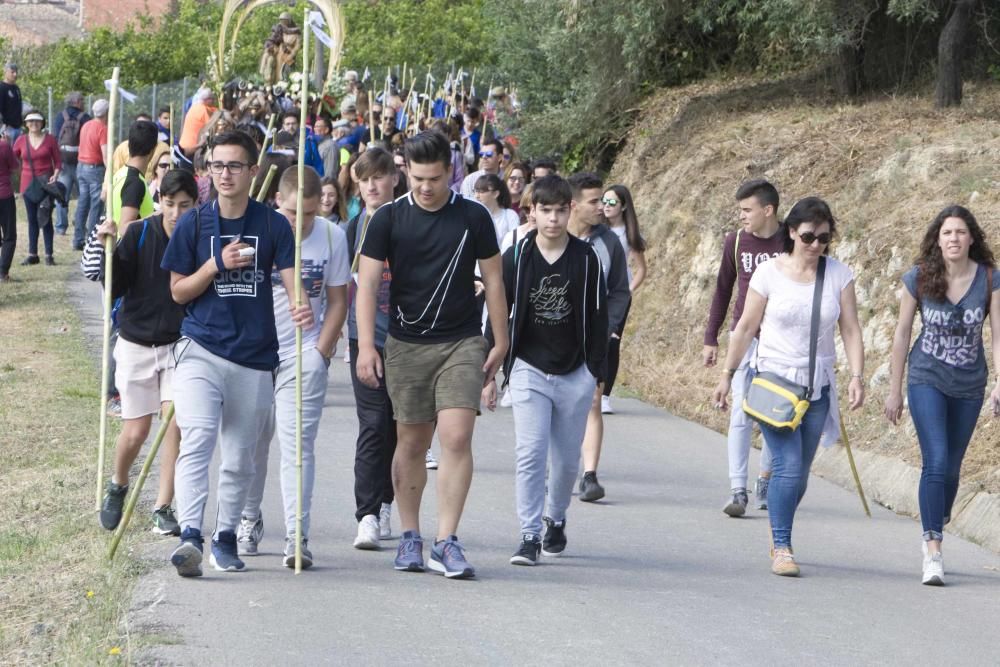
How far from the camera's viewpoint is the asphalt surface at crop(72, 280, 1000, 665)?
A: 600 centimetres

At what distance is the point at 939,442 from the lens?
303 inches

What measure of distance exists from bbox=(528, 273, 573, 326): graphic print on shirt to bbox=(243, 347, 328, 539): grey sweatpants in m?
1.02

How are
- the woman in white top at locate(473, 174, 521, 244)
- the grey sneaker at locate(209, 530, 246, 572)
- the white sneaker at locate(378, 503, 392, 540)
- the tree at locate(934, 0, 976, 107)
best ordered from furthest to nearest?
the tree at locate(934, 0, 976, 107)
the woman in white top at locate(473, 174, 521, 244)
the white sneaker at locate(378, 503, 392, 540)
the grey sneaker at locate(209, 530, 246, 572)

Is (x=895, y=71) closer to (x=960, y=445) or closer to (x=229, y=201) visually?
(x=960, y=445)

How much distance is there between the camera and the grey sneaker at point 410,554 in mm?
7172

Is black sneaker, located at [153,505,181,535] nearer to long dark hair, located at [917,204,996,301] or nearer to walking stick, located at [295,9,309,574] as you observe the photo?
walking stick, located at [295,9,309,574]

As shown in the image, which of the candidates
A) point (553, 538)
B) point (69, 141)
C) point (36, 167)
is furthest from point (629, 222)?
point (69, 141)

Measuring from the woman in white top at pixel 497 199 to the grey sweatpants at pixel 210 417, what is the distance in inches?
185

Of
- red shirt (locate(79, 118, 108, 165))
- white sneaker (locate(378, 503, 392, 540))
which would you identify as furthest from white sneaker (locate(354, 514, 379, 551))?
red shirt (locate(79, 118, 108, 165))

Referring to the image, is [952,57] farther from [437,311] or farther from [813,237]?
[437,311]

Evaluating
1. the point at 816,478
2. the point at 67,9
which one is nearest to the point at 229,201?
the point at 816,478

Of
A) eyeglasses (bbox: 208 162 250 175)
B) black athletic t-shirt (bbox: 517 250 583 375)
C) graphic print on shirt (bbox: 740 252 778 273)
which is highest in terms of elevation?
eyeglasses (bbox: 208 162 250 175)

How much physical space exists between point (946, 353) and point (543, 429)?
1959mm

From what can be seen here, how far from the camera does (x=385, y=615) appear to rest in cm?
636
